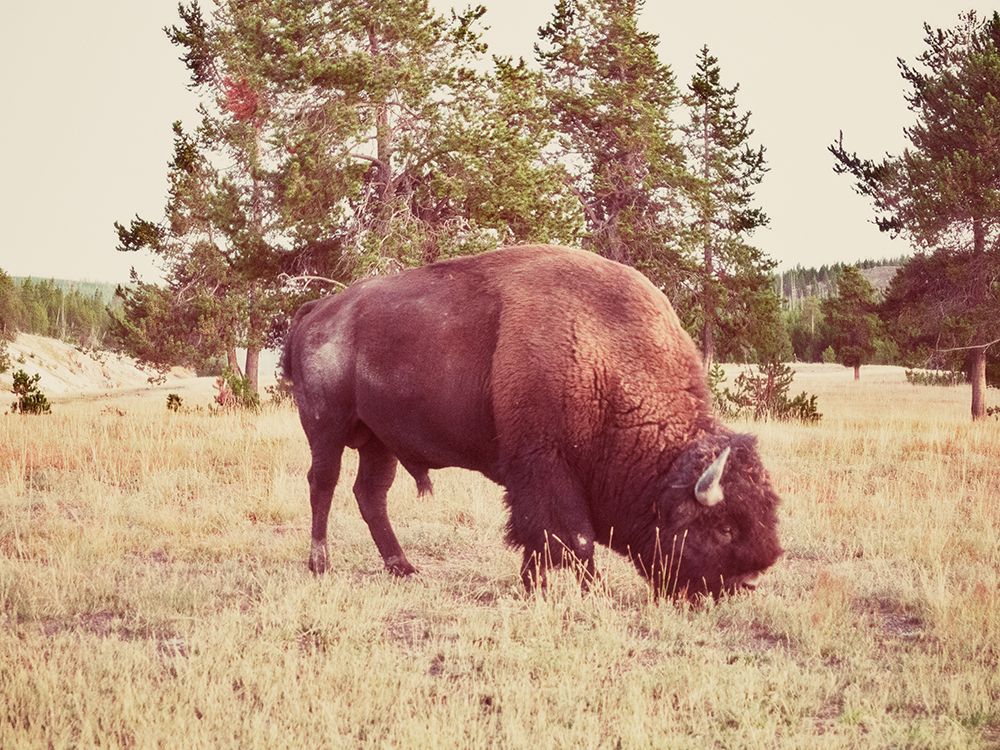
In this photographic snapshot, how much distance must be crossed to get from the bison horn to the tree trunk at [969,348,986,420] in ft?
66.9

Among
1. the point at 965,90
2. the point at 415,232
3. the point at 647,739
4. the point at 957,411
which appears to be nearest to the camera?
the point at 647,739

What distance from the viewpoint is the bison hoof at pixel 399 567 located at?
661 cm

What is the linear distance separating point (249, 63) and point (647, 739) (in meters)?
20.6

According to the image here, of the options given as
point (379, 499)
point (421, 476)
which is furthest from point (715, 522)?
point (379, 499)

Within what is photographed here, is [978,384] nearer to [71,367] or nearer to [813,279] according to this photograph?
[71,367]

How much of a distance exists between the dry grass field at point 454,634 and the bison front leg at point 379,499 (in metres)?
0.18

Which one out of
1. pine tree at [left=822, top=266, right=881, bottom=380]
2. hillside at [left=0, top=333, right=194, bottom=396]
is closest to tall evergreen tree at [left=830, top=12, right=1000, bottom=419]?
pine tree at [left=822, top=266, right=881, bottom=380]

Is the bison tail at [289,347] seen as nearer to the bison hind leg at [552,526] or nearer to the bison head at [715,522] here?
the bison hind leg at [552,526]

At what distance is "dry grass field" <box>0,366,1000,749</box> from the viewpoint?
3.72 metres

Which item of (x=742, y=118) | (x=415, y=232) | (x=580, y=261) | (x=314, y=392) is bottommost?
(x=314, y=392)

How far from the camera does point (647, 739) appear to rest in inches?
141

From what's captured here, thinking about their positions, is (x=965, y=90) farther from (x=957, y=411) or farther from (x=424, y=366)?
(x=424, y=366)

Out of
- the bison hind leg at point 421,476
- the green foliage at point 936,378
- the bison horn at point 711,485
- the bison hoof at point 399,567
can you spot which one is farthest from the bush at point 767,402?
the green foliage at point 936,378

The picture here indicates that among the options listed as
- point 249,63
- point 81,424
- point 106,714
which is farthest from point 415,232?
point 106,714
